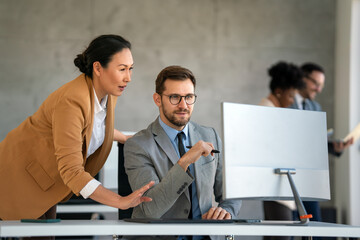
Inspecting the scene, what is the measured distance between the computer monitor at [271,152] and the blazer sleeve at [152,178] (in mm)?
205

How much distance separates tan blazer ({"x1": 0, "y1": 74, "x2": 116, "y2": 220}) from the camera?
191 centimetres

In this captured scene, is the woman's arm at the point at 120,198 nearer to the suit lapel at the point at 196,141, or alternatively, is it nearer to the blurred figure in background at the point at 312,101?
the suit lapel at the point at 196,141

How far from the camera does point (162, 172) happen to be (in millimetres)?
2141

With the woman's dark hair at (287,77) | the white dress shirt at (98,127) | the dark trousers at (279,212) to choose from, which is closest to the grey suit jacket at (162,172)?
the white dress shirt at (98,127)

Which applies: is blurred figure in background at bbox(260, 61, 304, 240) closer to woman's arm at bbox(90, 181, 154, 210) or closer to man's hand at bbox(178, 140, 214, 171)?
man's hand at bbox(178, 140, 214, 171)

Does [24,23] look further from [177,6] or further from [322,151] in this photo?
[322,151]

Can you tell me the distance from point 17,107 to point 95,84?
3545 millimetres

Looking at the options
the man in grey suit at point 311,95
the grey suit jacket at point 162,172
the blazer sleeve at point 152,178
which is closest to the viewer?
the blazer sleeve at point 152,178

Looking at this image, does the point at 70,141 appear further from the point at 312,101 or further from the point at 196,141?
the point at 312,101

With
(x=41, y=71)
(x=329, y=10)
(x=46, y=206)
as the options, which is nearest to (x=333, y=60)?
(x=329, y=10)

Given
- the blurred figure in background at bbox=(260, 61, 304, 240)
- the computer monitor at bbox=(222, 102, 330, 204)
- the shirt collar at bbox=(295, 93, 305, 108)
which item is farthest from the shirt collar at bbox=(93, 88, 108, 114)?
the shirt collar at bbox=(295, 93, 305, 108)

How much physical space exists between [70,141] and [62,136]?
4 centimetres

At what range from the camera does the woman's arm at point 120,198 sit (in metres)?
1.74

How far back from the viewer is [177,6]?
5.63 meters
